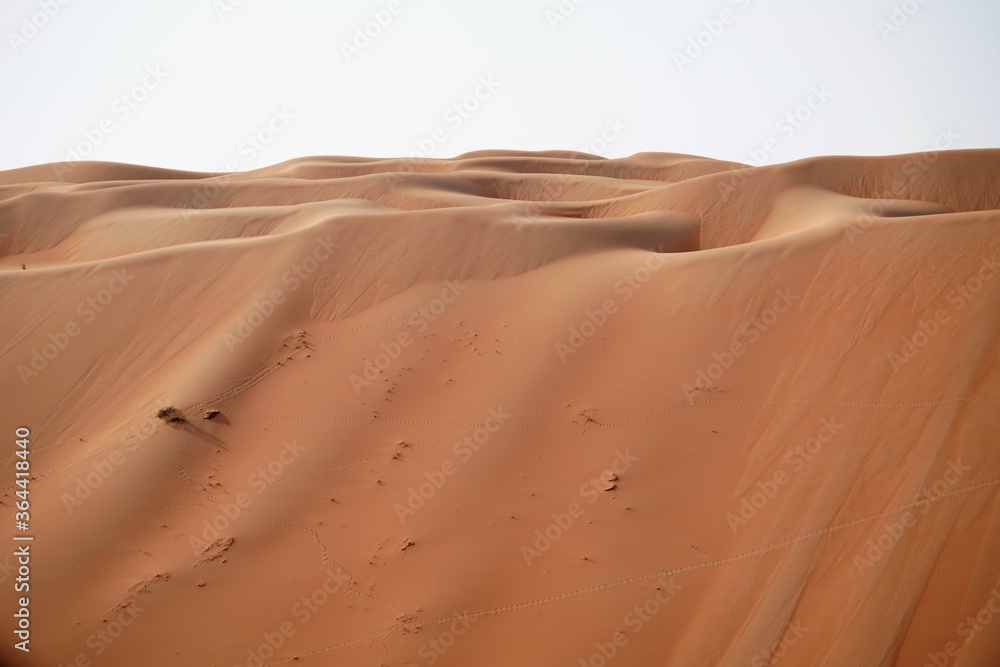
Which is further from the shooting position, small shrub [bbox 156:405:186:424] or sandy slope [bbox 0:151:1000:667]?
small shrub [bbox 156:405:186:424]

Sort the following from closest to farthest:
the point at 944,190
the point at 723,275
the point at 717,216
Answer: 1. the point at 723,275
2. the point at 717,216
3. the point at 944,190

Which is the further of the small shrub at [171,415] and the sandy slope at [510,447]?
the small shrub at [171,415]

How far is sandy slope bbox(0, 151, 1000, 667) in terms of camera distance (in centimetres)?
426

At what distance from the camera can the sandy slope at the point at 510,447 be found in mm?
4262

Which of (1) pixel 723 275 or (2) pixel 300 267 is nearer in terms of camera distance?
(1) pixel 723 275

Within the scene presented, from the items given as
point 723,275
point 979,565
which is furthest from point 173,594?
point 723,275

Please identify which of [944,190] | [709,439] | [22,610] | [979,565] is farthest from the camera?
[944,190]

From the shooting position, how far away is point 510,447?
18.9 feet

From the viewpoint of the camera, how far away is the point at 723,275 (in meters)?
7.38

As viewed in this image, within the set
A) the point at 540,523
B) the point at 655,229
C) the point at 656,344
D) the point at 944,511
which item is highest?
the point at 655,229

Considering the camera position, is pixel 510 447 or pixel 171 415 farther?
pixel 171 415

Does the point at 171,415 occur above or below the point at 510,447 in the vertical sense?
above

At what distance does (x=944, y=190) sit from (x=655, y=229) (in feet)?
29.9

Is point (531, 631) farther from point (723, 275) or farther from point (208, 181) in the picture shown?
point (208, 181)
